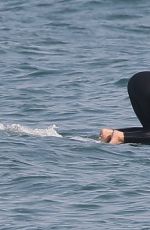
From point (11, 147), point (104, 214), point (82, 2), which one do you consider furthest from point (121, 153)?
point (82, 2)

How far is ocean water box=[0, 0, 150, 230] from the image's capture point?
11984mm

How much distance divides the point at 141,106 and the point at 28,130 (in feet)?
7.07

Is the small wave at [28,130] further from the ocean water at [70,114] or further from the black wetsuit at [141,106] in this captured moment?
the black wetsuit at [141,106]

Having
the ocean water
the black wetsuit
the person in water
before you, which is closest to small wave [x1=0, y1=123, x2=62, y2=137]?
the ocean water

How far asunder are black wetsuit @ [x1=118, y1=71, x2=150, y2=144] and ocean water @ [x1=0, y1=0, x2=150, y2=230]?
0.17m

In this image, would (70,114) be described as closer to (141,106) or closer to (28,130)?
(28,130)

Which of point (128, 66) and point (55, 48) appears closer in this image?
point (128, 66)

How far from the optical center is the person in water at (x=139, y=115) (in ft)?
47.2

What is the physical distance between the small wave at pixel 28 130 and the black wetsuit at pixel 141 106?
162cm

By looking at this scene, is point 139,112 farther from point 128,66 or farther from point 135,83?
A: point 128,66

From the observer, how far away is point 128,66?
72.0 ft

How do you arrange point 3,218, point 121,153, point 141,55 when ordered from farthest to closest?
1. point 141,55
2. point 121,153
3. point 3,218

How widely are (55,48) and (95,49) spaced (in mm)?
936

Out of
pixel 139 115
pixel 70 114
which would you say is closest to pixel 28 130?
pixel 70 114
